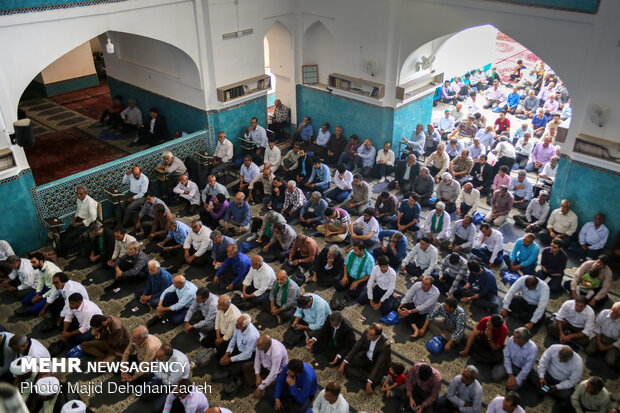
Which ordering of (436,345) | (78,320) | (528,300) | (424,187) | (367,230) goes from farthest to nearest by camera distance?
(424,187) < (367,230) < (528,300) < (78,320) < (436,345)

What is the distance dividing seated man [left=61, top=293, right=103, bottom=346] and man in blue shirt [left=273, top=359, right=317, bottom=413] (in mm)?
2743

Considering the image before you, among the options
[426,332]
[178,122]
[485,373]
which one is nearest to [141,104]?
[178,122]

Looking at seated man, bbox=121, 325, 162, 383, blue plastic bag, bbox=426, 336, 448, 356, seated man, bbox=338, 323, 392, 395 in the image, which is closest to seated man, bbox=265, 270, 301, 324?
seated man, bbox=338, 323, 392, 395

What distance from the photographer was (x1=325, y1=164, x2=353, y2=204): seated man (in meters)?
9.69

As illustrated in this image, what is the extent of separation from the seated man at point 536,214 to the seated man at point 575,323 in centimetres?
245

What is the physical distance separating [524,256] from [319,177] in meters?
4.12

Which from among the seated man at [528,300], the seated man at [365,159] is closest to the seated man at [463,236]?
the seated man at [528,300]

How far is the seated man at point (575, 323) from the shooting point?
6297mm

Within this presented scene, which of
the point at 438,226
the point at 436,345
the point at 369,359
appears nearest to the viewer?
the point at 369,359

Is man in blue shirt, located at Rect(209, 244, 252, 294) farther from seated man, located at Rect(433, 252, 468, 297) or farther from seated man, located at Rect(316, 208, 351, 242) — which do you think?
seated man, located at Rect(433, 252, 468, 297)

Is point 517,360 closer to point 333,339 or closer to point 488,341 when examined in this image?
point 488,341

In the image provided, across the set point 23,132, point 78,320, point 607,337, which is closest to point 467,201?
point 607,337

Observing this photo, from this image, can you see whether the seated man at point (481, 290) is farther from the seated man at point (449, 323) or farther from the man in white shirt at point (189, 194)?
the man in white shirt at point (189, 194)

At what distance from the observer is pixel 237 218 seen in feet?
29.2
